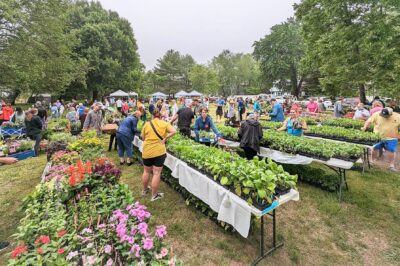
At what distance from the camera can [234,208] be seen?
300 centimetres

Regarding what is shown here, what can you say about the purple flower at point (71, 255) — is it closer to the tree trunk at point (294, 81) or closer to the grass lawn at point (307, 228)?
the grass lawn at point (307, 228)

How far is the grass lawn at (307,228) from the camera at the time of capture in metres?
3.22

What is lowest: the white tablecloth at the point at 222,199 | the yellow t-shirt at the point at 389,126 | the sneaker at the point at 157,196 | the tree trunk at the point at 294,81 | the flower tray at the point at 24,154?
the sneaker at the point at 157,196

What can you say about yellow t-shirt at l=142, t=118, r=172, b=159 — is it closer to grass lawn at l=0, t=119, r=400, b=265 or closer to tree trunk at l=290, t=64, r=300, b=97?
grass lawn at l=0, t=119, r=400, b=265

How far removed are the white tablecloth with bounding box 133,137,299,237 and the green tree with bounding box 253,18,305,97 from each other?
35.5 meters

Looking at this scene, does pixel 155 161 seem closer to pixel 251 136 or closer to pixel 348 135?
pixel 251 136

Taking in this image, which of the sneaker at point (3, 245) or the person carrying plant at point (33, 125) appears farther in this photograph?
the person carrying plant at point (33, 125)

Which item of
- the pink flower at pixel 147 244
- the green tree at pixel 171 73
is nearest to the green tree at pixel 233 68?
the green tree at pixel 171 73

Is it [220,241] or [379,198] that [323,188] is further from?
[220,241]

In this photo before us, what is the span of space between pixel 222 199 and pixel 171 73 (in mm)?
63650

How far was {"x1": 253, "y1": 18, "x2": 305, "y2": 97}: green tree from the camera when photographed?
35500 millimetres

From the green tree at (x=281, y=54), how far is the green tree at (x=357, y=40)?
20.3 meters

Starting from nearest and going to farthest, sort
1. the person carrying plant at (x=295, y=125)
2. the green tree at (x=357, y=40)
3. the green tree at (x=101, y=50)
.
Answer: the person carrying plant at (x=295, y=125) → the green tree at (x=357, y=40) → the green tree at (x=101, y=50)

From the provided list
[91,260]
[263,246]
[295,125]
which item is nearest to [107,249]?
[91,260]
